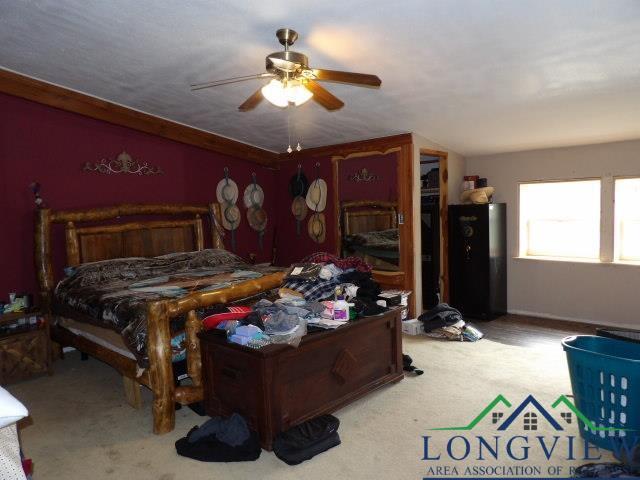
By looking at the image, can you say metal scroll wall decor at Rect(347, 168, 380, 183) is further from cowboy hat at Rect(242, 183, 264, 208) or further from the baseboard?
the baseboard

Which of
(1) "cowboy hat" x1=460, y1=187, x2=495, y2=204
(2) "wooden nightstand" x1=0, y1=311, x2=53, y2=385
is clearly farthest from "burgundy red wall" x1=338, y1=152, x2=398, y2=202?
(2) "wooden nightstand" x1=0, y1=311, x2=53, y2=385

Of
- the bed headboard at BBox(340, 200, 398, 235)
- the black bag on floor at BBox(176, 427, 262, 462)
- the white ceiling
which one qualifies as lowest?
the black bag on floor at BBox(176, 427, 262, 462)

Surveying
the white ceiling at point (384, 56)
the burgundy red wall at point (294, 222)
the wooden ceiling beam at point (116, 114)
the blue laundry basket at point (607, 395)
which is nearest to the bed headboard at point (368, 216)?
the burgundy red wall at point (294, 222)

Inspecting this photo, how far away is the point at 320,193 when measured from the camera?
578 centimetres

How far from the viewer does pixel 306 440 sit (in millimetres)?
2428

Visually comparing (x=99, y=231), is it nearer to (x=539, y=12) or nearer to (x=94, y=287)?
(x=94, y=287)

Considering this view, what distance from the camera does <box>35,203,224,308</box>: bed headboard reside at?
13.3 ft

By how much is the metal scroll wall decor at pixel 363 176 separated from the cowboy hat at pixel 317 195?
0.44 m

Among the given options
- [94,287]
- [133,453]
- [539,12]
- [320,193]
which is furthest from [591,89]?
[94,287]

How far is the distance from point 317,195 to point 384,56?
115 inches

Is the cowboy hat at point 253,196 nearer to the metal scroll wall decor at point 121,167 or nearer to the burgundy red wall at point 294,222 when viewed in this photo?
the burgundy red wall at point 294,222

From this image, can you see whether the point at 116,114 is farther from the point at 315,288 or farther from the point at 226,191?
the point at 315,288

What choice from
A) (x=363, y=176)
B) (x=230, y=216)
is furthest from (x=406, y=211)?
(x=230, y=216)

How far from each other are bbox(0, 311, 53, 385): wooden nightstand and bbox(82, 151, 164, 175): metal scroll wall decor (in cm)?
157
